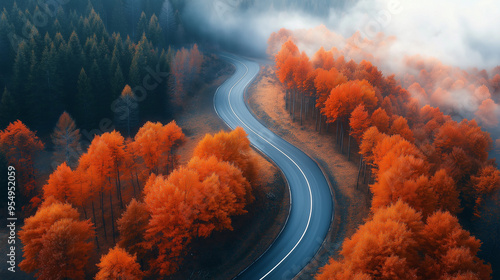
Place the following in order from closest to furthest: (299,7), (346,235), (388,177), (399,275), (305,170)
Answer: (399,275) → (388,177) → (346,235) → (305,170) → (299,7)

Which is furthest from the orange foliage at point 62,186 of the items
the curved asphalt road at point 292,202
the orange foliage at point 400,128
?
the orange foliage at point 400,128

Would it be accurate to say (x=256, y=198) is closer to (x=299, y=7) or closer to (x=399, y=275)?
(x=399, y=275)

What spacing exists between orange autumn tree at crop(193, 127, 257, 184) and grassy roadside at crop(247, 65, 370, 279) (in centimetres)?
1403

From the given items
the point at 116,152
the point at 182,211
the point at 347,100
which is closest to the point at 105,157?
the point at 116,152

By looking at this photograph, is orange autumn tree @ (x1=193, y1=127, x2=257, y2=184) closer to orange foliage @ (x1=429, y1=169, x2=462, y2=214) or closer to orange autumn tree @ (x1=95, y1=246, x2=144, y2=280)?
orange autumn tree @ (x1=95, y1=246, x2=144, y2=280)

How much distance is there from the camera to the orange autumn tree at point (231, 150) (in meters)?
43.0

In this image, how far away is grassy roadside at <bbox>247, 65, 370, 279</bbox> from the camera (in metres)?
39.7

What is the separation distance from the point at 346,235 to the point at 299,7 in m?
145

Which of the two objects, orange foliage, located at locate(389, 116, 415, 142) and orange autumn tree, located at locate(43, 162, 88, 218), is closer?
orange autumn tree, located at locate(43, 162, 88, 218)

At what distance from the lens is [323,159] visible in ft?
180

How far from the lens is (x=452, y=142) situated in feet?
Answer: 172

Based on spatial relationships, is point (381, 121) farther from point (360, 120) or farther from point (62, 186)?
point (62, 186)

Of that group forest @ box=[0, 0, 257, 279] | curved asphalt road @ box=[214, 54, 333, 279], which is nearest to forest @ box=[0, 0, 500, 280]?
forest @ box=[0, 0, 257, 279]

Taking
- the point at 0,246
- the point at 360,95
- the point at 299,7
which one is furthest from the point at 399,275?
the point at 299,7
